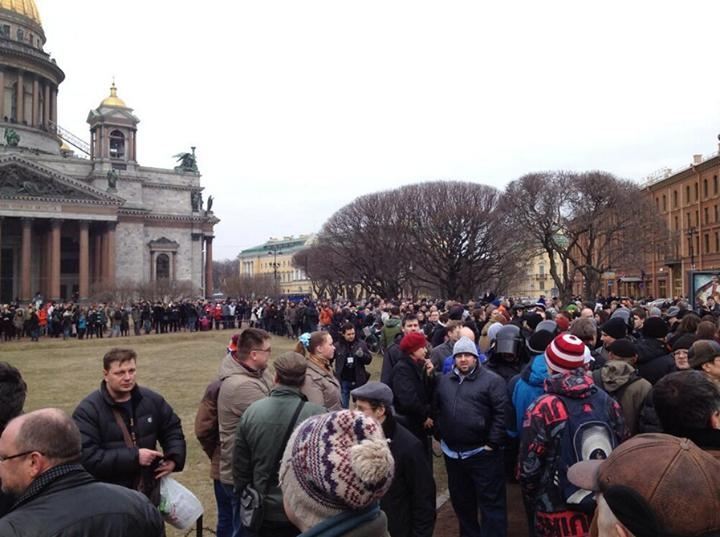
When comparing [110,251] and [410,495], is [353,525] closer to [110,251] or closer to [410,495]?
[410,495]

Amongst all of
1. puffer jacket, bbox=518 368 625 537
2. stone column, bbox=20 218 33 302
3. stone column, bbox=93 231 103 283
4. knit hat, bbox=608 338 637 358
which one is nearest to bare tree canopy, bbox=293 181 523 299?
stone column, bbox=93 231 103 283

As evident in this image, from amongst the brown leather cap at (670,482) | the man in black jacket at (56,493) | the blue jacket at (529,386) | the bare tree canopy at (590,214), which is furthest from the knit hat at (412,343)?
the bare tree canopy at (590,214)

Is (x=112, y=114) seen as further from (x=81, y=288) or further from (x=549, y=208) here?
(x=549, y=208)

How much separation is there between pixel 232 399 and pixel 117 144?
62424 mm

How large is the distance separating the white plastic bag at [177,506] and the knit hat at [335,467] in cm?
279

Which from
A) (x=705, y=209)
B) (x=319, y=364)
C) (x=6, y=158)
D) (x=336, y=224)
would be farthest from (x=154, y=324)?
(x=705, y=209)

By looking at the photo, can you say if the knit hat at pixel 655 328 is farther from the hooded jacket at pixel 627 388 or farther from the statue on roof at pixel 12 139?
the statue on roof at pixel 12 139

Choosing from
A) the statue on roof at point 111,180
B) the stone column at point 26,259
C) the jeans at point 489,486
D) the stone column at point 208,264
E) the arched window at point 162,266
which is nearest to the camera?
the jeans at point 489,486

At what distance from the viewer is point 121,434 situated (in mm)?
4551

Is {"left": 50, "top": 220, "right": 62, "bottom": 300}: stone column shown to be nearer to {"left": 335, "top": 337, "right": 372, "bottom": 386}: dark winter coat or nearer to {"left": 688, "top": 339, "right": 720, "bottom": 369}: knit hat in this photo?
{"left": 335, "top": 337, "right": 372, "bottom": 386}: dark winter coat

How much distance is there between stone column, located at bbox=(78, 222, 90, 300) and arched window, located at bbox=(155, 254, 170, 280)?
26.0ft

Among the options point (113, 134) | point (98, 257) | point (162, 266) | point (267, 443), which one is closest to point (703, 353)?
point (267, 443)

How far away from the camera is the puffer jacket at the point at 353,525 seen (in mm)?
2074

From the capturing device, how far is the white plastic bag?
4.57m
